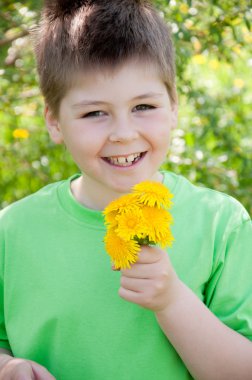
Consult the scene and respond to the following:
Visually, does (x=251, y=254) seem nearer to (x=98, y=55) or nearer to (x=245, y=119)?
(x=98, y=55)

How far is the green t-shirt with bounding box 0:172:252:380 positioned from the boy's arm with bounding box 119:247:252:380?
7cm

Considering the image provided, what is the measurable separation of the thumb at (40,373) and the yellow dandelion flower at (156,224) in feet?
1.68

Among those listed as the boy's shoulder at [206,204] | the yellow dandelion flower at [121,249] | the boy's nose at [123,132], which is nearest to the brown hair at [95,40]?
the boy's nose at [123,132]

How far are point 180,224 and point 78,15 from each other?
23.4 inches

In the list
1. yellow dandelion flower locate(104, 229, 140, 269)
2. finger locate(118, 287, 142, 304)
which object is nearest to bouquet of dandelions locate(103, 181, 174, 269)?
yellow dandelion flower locate(104, 229, 140, 269)

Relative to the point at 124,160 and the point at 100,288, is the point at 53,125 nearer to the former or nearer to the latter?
the point at 124,160

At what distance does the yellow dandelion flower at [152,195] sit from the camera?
4.73 ft

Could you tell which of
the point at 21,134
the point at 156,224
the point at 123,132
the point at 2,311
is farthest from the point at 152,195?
the point at 21,134

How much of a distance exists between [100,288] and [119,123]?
0.42m

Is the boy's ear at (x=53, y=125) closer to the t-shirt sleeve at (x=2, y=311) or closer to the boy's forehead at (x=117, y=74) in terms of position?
the boy's forehead at (x=117, y=74)

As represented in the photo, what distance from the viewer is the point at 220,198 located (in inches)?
74.4

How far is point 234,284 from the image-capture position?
5.79ft

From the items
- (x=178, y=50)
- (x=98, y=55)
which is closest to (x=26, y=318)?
(x=98, y=55)

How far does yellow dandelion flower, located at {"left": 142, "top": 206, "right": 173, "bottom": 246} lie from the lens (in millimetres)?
1420
